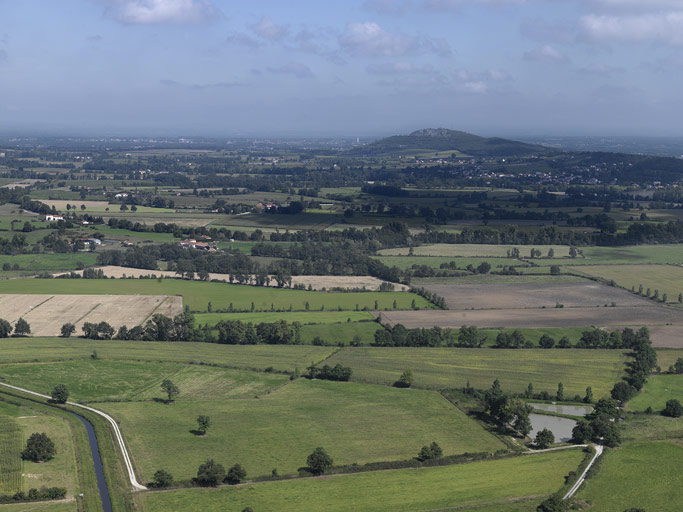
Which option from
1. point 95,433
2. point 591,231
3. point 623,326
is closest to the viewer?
point 95,433

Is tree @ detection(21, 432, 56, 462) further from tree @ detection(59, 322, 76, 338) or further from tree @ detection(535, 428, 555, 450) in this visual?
tree @ detection(535, 428, 555, 450)

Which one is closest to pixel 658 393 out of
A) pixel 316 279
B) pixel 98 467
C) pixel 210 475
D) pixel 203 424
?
pixel 203 424

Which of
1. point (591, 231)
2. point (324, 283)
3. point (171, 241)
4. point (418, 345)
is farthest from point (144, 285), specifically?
point (591, 231)

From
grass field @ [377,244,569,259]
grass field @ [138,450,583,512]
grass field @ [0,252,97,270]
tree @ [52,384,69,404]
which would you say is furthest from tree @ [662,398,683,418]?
grass field @ [0,252,97,270]

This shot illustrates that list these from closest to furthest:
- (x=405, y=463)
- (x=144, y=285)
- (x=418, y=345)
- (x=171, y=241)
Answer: (x=405, y=463) < (x=418, y=345) < (x=144, y=285) < (x=171, y=241)

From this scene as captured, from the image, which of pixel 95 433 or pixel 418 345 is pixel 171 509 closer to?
pixel 95 433

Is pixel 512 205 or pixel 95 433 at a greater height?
pixel 512 205
